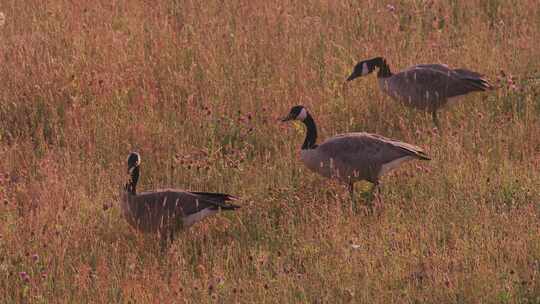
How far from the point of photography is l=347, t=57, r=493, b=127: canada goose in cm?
996

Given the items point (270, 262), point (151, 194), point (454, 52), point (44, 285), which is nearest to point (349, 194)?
point (270, 262)

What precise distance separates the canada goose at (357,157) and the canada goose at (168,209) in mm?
1201

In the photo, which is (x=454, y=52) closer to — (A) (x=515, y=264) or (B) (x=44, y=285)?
(A) (x=515, y=264)

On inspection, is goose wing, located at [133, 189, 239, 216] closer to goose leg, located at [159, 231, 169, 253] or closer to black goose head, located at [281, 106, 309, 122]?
goose leg, located at [159, 231, 169, 253]

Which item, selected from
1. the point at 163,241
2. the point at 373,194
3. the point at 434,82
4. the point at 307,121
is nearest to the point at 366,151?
the point at 373,194

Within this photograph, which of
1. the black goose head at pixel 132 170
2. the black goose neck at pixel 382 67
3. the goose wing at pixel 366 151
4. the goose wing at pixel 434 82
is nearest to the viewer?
the black goose head at pixel 132 170

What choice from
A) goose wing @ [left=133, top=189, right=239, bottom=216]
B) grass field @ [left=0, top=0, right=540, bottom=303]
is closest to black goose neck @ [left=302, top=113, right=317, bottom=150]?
grass field @ [left=0, top=0, right=540, bottom=303]

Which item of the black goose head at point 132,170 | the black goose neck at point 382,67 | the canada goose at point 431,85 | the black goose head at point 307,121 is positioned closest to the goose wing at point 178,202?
the black goose head at point 132,170

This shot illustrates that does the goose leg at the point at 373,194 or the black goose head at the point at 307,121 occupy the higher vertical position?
the black goose head at the point at 307,121

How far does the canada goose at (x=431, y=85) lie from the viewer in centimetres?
996

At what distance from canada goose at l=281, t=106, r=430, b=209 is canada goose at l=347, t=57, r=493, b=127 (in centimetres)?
160

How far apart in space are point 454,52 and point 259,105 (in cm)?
295

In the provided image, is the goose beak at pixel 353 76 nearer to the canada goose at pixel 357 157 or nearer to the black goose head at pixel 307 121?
the black goose head at pixel 307 121

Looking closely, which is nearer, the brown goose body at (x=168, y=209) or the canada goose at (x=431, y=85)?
→ the brown goose body at (x=168, y=209)
